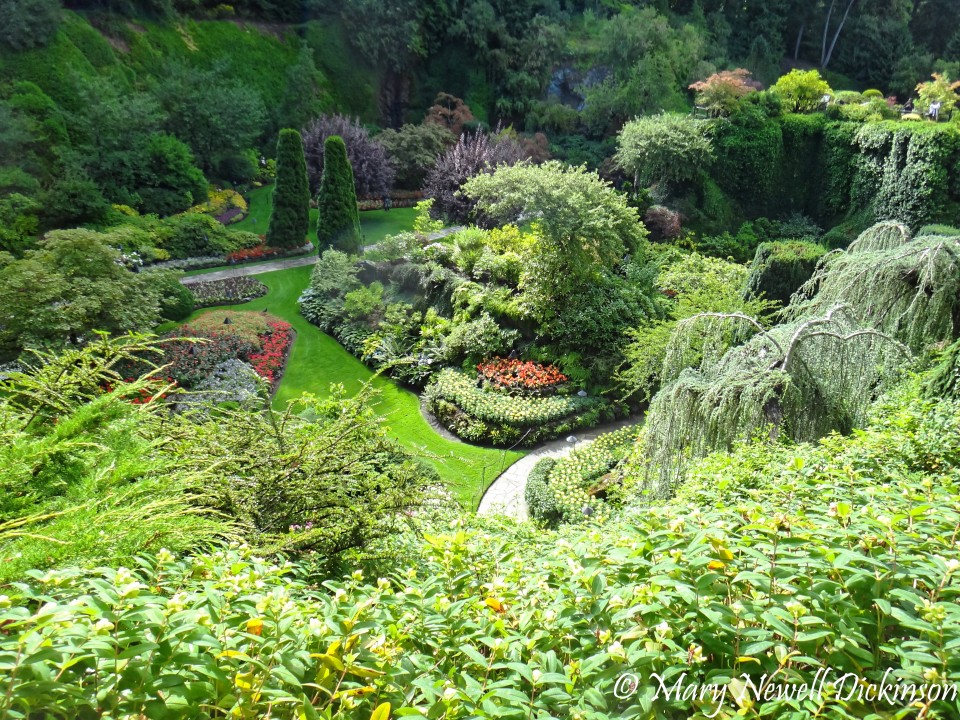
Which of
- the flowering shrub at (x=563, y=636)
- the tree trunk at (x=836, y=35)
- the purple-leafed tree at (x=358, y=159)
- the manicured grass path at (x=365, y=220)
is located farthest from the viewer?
the tree trunk at (x=836, y=35)

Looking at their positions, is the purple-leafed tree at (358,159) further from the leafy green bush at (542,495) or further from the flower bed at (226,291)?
the leafy green bush at (542,495)

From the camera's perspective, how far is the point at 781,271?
1248cm

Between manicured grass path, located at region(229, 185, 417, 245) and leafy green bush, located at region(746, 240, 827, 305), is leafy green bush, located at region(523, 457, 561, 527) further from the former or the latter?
manicured grass path, located at region(229, 185, 417, 245)

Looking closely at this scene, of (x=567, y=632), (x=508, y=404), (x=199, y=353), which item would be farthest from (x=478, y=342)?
(x=567, y=632)

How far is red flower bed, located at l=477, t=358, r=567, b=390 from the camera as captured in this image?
11.4m

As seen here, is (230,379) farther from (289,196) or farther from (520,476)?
(289,196)

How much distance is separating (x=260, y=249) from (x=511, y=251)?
8.63 m

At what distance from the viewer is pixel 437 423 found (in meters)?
11.2

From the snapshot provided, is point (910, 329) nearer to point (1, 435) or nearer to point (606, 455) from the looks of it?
point (606, 455)

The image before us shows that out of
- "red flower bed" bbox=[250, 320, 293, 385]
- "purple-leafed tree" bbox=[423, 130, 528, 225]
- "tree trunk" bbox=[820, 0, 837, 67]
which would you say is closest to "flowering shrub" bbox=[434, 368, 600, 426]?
"red flower bed" bbox=[250, 320, 293, 385]

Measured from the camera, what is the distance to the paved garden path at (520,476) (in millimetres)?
8727

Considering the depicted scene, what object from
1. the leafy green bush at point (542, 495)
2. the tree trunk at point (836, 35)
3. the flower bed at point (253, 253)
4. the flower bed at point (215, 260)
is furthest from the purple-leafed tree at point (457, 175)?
the tree trunk at point (836, 35)

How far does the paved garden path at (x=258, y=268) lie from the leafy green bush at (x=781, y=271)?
7.94 m

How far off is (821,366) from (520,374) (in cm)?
674
